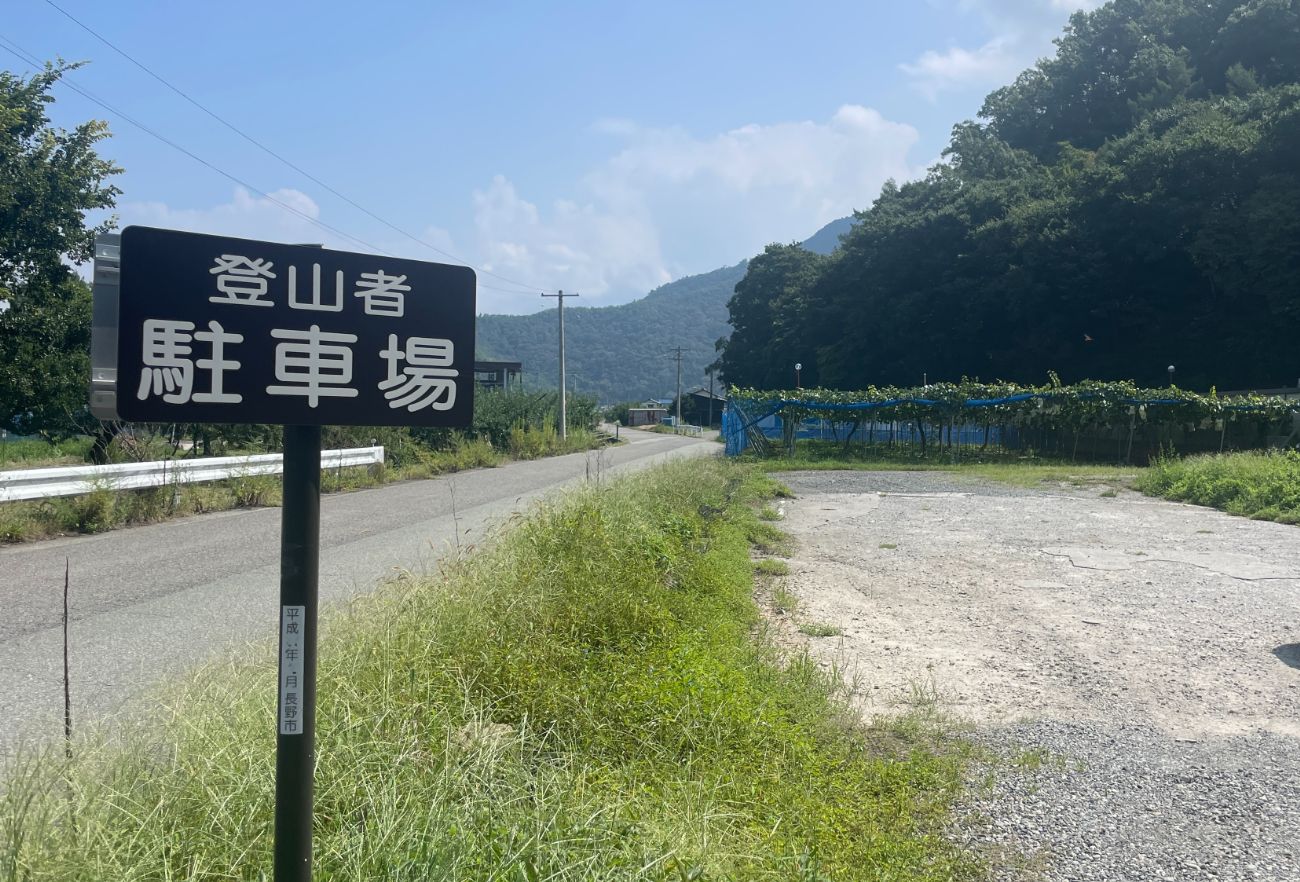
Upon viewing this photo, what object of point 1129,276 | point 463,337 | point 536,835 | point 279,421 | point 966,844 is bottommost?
point 966,844

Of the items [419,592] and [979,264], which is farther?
[979,264]

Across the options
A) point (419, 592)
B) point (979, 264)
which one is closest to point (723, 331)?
point (979, 264)

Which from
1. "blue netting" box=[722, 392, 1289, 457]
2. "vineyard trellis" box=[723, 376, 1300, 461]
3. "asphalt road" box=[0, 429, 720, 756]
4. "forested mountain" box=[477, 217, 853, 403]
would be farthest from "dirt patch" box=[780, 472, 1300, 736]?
"forested mountain" box=[477, 217, 853, 403]

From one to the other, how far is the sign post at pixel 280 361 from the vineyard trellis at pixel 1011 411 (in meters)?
27.2

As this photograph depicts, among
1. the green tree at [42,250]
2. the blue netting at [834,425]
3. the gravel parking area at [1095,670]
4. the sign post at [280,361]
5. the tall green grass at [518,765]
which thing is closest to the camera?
the sign post at [280,361]

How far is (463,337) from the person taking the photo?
2.31 meters

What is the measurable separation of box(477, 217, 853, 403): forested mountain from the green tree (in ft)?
362

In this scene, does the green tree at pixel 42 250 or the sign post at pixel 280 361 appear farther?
the green tree at pixel 42 250

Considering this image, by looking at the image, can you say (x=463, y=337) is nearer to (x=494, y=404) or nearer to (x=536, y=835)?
(x=536, y=835)

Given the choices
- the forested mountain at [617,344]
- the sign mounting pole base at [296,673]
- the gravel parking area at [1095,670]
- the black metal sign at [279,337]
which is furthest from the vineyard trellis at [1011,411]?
the forested mountain at [617,344]

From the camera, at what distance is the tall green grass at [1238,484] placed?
14.2 meters

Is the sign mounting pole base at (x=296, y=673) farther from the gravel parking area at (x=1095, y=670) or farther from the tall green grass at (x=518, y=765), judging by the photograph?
the gravel parking area at (x=1095, y=670)

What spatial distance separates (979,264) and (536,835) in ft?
159

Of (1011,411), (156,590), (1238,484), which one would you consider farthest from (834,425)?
(156,590)
